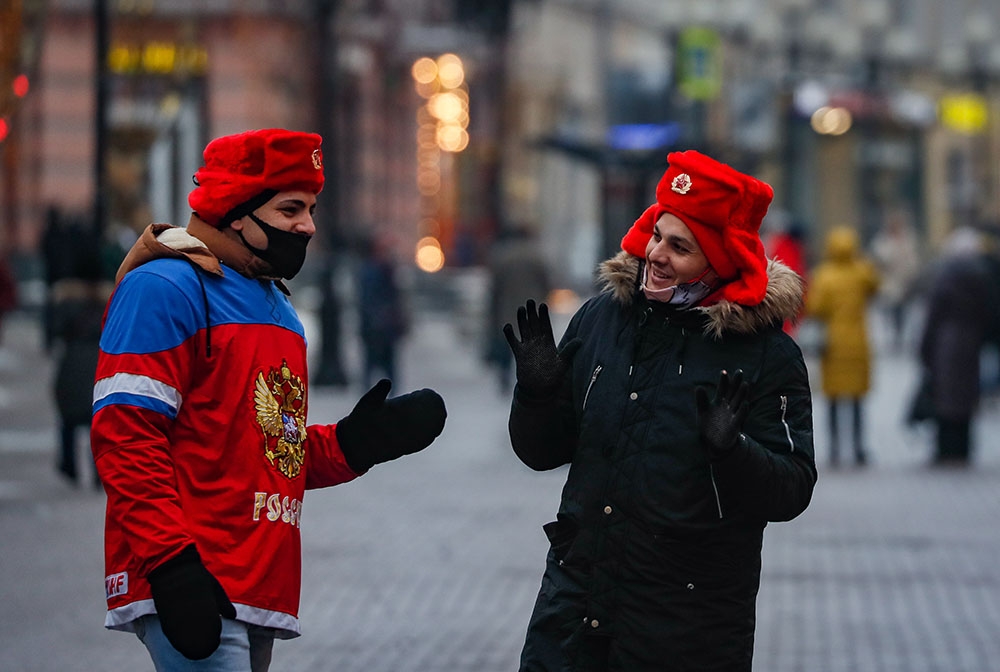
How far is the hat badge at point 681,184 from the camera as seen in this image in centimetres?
409

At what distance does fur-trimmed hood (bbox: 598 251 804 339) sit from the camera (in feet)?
13.2

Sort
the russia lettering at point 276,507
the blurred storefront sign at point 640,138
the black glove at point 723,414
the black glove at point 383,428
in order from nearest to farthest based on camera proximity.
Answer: the black glove at point 723,414 < the russia lettering at point 276,507 < the black glove at point 383,428 < the blurred storefront sign at point 640,138

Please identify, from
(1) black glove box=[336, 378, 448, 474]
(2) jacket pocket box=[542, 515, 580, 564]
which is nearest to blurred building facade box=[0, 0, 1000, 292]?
(1) black glove box=[336, 378, 448, 474]

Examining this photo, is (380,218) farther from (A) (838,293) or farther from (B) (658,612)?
(B) (658,612)

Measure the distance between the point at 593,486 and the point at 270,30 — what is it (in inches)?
1070

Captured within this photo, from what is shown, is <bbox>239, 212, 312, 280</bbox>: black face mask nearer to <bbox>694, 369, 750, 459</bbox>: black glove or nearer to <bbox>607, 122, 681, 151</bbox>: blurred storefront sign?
<bbox>694, 369, 750, 459</bbox>: black glove

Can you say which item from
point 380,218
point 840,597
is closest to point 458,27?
point 380,218

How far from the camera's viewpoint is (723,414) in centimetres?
385

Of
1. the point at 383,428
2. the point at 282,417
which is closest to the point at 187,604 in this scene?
the point at 282,417

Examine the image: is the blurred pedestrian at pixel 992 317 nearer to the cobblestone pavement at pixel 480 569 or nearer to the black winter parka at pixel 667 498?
the cobblestone pavement at pixel 480 569

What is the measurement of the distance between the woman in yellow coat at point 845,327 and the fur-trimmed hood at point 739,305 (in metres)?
10.2

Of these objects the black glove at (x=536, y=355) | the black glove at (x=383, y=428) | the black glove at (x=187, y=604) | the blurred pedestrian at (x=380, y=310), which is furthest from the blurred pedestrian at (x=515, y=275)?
the black glove at (x=187, y=604)

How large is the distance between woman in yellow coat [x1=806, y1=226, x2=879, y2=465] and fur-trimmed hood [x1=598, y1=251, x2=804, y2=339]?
403 inches

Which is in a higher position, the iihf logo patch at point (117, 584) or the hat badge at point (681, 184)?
the hat badge at point (681, 184)
